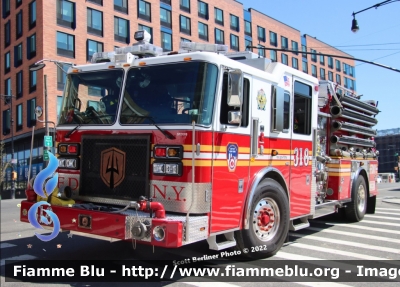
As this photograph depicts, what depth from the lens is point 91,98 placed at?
592cm

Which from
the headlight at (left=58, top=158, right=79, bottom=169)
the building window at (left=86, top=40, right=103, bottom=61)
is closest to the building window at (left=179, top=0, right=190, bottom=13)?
the building window at (left=86, top=40, right=103, bottom=61)

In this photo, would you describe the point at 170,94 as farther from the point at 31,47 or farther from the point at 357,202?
the point at 31,47

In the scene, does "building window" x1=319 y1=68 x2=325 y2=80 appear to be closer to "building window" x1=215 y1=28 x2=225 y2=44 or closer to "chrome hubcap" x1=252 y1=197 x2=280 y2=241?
"building window" x1=215 y1=28 x2=225 y2=44

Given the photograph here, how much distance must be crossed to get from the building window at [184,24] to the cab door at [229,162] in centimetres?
3583

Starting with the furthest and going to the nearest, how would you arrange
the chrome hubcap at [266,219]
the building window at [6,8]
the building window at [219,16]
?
the building window at [219,16]
the building window at [6,8]
the chrome hubcap at [266,219]

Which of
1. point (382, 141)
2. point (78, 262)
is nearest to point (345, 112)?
point (78, 262)

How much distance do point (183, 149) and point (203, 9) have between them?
3951 centimetres

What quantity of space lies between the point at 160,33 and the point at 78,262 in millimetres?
33481

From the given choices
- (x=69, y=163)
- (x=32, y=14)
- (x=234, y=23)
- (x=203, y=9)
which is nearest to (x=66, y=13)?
(x=32, y=14)

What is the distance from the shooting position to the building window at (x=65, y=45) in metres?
31.5

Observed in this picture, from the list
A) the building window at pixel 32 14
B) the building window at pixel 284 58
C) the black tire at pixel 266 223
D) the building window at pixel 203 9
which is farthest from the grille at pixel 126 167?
the building window at pixel 284 58

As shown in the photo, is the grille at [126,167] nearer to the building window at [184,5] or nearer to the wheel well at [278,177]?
the wheel well at [278,177]

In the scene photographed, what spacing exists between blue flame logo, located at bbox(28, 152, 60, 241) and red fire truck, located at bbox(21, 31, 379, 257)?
112mm

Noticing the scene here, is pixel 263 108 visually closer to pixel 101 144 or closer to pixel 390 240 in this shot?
pixel 101 144
